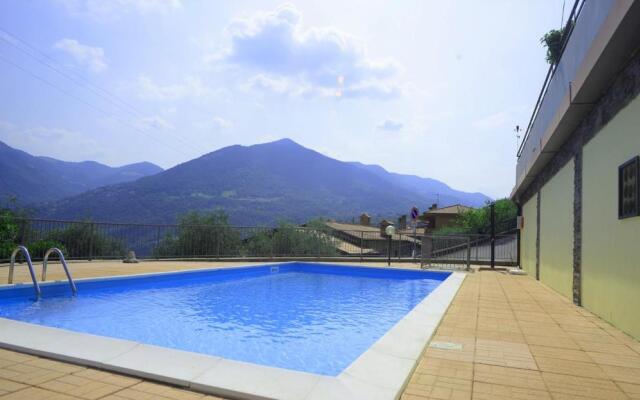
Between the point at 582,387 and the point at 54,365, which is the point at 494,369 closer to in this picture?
the point at 582,387

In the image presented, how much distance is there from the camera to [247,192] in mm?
126000

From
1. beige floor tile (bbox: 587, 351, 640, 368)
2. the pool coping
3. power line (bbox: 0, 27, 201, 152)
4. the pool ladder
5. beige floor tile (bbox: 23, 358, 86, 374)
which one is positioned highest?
power line (bbox: 0, 27, 201, 152)

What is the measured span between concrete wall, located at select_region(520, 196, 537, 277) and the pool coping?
9011 millimetres

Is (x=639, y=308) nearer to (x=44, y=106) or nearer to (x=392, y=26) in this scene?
(x=392, y=26)

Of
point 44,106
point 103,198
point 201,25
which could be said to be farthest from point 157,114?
point 103,198

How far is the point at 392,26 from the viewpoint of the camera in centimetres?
1088

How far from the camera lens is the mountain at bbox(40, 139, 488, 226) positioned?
3730 inches

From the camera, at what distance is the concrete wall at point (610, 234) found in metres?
4.40

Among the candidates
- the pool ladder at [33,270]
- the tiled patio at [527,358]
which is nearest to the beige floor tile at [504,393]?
the tiled patio at [527,358]

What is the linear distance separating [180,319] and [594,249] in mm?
5958

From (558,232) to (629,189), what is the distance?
4024 millimetres

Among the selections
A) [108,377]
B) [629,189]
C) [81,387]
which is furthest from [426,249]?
[81,387]

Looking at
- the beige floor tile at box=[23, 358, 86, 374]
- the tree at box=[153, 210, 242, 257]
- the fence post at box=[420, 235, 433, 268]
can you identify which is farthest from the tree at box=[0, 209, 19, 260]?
the fence post at box=[420, 235, 433, 268]

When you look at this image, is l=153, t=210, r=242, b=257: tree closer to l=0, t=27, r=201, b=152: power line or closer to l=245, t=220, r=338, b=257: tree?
l=245, t=220, r=338, b=257: tree
